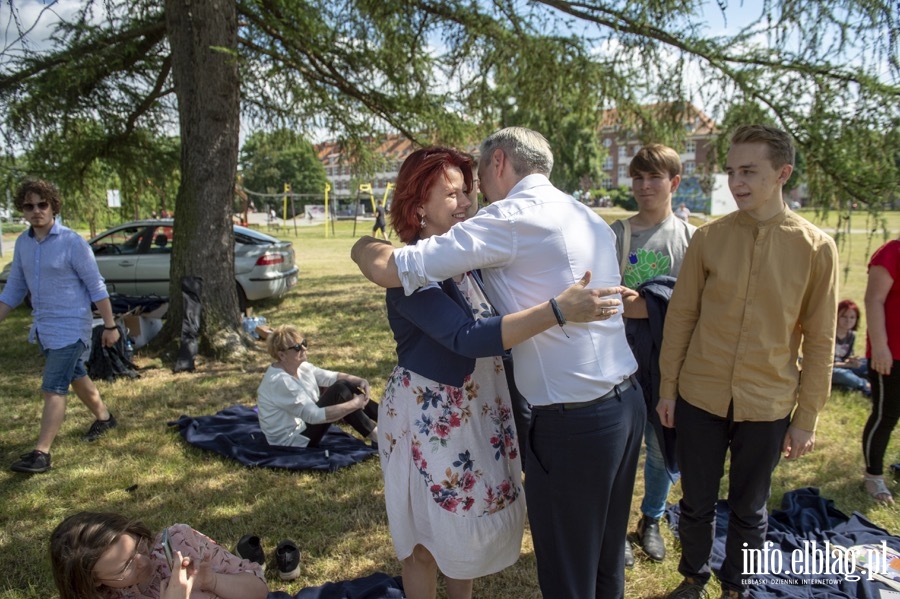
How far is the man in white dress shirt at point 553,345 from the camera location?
167 cm

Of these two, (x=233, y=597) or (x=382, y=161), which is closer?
(x=233, y=597)

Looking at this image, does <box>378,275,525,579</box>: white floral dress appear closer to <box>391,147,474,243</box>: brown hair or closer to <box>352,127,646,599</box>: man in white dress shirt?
<box>352,127,646,599</box>: man in white dress shirt

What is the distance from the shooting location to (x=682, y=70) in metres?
5.31

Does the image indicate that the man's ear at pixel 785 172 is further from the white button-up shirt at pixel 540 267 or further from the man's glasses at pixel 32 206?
the man's glasses at pixel 32 206

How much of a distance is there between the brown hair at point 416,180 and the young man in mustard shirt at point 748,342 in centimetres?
114

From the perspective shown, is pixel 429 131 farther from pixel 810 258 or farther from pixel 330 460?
pixel 810 258

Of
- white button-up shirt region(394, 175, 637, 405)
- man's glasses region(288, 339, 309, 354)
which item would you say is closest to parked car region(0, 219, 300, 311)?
man's glasses region(288, 339, 309, 354)

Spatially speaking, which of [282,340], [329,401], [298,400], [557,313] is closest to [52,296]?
[282,340]

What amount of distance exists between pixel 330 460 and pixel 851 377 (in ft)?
15.7

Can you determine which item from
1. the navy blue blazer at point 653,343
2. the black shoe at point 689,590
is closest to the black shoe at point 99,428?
the navy blue blazer at point 653,343

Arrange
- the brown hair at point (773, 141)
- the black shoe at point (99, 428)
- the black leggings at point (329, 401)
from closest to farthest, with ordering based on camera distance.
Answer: the brown hair at point (773, 141) < the black leggings at point (329, 401) < the black shoe at point (99, 428)

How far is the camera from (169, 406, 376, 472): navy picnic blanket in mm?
4039

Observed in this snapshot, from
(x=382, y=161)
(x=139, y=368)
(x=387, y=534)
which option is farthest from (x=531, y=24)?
(x=139, y=368)

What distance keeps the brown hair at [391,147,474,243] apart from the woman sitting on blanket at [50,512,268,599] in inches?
52.0
